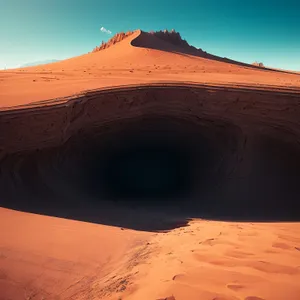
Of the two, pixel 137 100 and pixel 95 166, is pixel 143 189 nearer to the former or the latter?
pixel 95 166

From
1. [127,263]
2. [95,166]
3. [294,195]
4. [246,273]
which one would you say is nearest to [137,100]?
[95,166]

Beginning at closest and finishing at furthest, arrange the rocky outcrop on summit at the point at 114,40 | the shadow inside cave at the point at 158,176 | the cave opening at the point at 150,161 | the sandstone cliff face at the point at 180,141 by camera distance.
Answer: the shadow inside cave at the point at 158,176, the sandstone cliff face at the point at 180,141, the cave opening at the point at 150,161, the rocky outcrop on summit at the point at 114,40

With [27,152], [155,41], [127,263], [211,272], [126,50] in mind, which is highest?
[155,41]

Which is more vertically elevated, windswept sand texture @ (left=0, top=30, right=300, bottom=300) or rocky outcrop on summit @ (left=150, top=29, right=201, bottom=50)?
rocky outcrop on summit @ (left=150, top=29, right=201, bottom=50)

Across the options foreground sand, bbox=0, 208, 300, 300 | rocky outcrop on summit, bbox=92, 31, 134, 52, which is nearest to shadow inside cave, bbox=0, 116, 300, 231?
foreground sand, bbox=0, 208, 300, 300

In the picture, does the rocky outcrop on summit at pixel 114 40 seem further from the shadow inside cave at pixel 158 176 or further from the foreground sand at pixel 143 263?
the foreground sand at pixel 143 263

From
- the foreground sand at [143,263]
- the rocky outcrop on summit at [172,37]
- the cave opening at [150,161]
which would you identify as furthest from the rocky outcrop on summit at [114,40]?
the foreground sand at [143,263]

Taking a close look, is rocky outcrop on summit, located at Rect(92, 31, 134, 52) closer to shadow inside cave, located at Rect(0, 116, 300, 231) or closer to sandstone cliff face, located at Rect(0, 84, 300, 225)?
shadow inside cave, located at Rect(0, 116, 300, 231)
